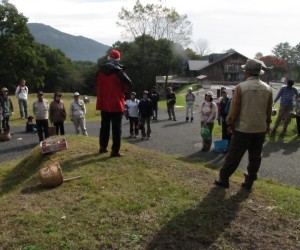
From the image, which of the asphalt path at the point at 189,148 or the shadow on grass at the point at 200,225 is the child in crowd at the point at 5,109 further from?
the shadow on grass at the point at 200,225

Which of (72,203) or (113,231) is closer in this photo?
(113,231)

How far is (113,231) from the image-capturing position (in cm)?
470

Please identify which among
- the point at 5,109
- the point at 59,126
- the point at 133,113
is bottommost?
the point at 59,126

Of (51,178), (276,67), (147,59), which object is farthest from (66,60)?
(51,178)

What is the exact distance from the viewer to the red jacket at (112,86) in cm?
681

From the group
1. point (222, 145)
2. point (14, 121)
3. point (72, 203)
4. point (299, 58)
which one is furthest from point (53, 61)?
point (299, 58)

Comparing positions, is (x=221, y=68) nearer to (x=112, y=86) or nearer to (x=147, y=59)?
(x=147, y=59)

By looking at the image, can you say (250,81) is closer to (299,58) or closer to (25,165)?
(25,165)

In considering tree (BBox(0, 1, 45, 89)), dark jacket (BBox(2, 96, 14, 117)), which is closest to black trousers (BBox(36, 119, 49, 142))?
dark jacket (BBox(2, 96, 14, 117))

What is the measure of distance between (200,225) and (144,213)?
795 mm

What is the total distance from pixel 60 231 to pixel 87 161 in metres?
2.55

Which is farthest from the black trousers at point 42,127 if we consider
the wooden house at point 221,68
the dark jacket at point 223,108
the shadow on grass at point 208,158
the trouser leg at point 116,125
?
the wooden house at point 221,68

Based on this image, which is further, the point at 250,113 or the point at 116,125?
the point at 116,125

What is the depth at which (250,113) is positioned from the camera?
5480mm
